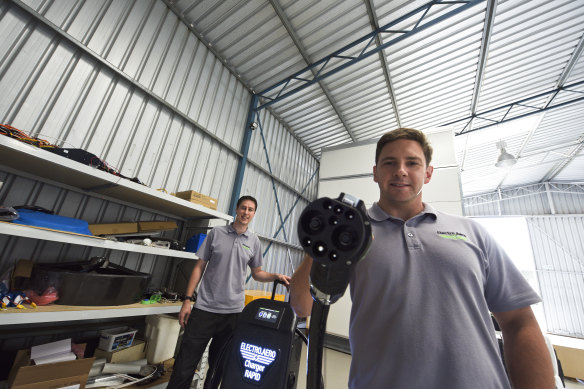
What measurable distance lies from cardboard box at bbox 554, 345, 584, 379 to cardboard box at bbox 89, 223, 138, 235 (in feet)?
24.3

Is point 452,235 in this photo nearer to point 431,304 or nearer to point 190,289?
point 431,304

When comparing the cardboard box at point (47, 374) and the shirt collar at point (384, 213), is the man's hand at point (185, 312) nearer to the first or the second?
the cardboard box at point (47, 374)

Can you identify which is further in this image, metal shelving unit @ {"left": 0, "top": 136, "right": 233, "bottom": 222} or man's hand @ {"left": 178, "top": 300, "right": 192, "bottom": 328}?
man's hand @ {"left": 178, "top": 300, "right": 192, "bottom": 328}

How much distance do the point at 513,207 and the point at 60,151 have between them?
15.1 metres

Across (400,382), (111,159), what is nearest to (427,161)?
(400,382)

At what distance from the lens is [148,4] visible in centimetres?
321

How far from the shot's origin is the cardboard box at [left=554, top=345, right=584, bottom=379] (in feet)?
13.8

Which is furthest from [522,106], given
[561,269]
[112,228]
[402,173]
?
[112,228]

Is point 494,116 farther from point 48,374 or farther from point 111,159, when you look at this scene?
point 48,374

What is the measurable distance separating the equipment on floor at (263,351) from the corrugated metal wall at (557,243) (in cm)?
1262

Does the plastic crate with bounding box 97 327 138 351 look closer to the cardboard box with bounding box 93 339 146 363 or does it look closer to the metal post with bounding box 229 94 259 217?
the cardboard box with bounding box 93 339 146 363

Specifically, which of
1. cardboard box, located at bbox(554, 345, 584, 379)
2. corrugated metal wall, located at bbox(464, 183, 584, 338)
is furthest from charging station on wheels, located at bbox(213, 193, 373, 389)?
corrugated metal wall, located at bbox(464, 183, 584, 338)

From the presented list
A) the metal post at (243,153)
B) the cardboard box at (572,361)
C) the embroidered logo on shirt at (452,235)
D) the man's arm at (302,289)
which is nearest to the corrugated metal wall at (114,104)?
the metal post at (243,153)

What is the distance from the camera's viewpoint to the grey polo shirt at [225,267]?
212 cm
